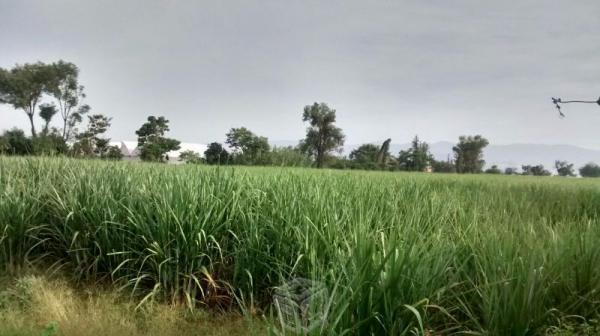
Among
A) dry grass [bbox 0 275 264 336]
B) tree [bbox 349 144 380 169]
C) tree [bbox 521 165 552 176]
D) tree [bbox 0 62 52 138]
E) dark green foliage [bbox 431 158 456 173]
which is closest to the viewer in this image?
dry grass [bbox 0 275 264 336]

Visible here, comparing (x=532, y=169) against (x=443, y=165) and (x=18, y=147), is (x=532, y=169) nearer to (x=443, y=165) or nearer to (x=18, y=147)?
(x=443, y=165)

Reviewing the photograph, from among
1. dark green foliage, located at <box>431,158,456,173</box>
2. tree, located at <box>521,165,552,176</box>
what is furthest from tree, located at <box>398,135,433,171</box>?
tree, located at <box>521,165,552,176</box>

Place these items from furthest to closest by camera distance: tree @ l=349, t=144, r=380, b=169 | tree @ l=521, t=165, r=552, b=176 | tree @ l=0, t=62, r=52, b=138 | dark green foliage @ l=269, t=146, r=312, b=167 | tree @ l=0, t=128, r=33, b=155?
tree @ l=0, t=62, r=52, b=138 → tree @ l=349, t=144, r=380, b=169 → tree @ l=521, t=165, r=552, b=176 → tree @ l=0, t=128, r=33, b=155 → dark green foliage @ l=269, t=146, r=312, b=167

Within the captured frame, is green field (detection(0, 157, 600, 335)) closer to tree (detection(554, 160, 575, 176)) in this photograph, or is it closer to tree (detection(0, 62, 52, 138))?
tree (detection(554, 160, 575, 176))

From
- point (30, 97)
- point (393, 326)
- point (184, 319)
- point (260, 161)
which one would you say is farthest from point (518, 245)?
point (30, 97)

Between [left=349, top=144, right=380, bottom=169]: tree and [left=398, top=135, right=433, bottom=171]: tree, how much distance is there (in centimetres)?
161

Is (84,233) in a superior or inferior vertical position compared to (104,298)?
superior

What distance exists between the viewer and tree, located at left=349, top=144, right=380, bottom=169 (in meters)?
24.9

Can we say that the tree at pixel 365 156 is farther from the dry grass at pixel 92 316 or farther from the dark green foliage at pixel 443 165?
the dry grass at pixel 92 316

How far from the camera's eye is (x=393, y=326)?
2.30 meters

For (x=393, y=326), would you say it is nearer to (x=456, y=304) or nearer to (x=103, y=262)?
(x=456, y=304)

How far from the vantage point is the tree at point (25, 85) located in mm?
29688

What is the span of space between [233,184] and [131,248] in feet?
4.24

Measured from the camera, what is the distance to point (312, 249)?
3256mm
